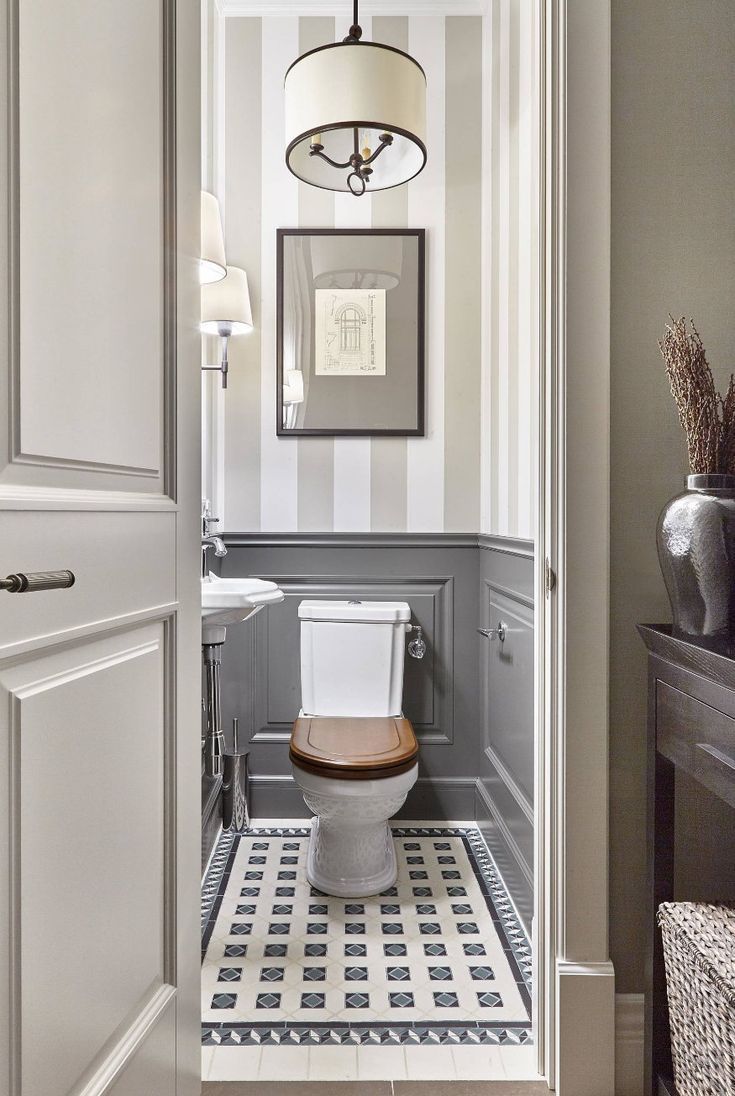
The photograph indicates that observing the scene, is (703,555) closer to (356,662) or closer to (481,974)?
(481,974)

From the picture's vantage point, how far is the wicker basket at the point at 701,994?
3.04 feet

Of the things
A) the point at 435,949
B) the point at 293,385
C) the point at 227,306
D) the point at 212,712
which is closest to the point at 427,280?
the point at 293,385

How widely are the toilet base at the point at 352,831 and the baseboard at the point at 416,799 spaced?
1.27 ft

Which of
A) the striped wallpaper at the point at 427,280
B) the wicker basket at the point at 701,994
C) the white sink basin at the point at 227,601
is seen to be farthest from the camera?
the striped wallpaper at the point at 427,280

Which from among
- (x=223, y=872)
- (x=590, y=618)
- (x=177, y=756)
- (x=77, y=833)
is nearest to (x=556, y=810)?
(x=590, y=618)

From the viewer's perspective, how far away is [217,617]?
181 cm

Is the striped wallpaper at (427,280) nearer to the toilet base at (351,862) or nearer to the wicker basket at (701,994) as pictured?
the toilet base at (351,862)

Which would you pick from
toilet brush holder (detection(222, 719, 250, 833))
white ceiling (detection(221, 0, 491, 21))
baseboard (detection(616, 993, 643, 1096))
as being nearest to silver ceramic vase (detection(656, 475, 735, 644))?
baseboard (detection(616, 993, 643, 1096))

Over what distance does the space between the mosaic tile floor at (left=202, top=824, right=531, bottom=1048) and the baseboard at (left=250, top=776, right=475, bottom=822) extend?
21 cm

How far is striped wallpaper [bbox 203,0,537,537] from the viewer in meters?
2.52

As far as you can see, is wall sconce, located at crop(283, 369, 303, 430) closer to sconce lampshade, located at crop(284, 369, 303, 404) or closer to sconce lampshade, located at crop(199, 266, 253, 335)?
sconce lampshade, located at crop(284, 369, 303, 404)

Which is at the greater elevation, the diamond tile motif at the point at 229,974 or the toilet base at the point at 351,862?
the toilet base at the point at 351,862

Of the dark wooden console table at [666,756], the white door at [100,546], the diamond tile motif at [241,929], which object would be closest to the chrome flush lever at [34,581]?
the white door at [100,546]

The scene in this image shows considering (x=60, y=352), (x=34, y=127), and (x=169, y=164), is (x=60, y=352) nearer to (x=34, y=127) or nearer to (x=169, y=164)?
(x=34, y=127)
